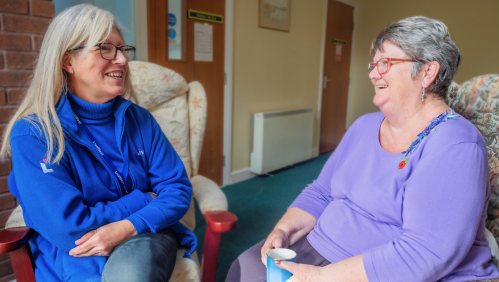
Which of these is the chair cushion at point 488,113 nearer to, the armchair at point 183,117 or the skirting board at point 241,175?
the armchair at point 183,117

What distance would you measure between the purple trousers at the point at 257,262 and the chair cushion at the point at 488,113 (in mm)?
544

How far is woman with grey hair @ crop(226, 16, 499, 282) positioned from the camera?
29.7 inches

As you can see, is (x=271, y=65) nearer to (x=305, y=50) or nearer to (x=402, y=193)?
(x=305, y=50)

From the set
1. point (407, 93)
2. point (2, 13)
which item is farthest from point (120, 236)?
point (2, 13)

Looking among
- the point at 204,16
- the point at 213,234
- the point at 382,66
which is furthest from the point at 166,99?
the point at 204,16

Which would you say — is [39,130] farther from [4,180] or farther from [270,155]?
[270,155]

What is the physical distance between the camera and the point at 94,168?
3.53 ft

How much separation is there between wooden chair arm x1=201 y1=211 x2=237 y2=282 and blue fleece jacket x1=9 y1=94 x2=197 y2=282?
7cm

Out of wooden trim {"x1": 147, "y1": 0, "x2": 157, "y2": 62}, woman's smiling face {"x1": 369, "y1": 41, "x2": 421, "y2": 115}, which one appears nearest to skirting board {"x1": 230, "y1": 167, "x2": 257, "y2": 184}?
wooden trim {"x1": 147, "y1": 0, "x2": 157, "y2": 62}

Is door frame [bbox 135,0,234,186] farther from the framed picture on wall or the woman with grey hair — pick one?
the woman with grey hair

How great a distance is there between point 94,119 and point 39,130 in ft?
0.59

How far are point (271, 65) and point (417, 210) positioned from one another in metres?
2.88

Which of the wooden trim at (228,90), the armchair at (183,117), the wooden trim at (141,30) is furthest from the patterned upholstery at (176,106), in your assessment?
the wooden trim at (228,90)

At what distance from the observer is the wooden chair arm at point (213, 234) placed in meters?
1.12
